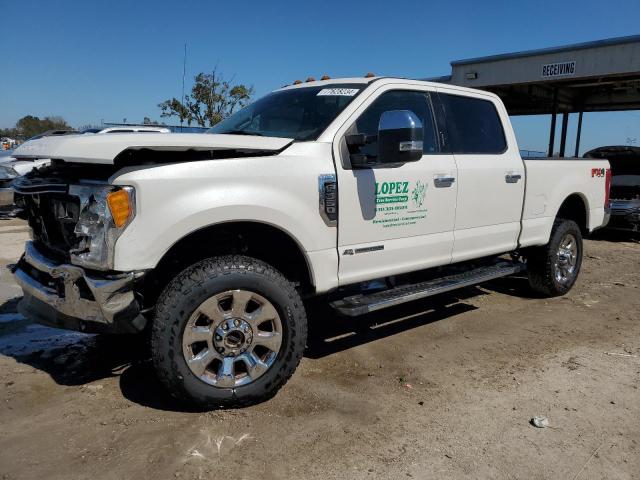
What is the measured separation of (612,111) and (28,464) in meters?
23.6

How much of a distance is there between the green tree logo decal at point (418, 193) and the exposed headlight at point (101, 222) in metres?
2.06

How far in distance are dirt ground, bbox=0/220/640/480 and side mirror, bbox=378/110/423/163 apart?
158 centimetres

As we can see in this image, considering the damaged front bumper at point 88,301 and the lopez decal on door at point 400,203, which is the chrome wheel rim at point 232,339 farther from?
the lopez decal on door at point 400,203

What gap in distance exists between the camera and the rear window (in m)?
4.42

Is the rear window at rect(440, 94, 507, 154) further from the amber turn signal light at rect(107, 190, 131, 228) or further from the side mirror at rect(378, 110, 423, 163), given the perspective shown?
the amber turn signal light at rect(107, 190, 131, 228)

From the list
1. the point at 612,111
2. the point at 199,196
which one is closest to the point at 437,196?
the point at 199,196

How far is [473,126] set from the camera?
4652 millimetres

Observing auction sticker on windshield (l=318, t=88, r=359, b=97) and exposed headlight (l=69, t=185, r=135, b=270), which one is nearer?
exposed headlight (l=69, t=185, r=135, b=270)

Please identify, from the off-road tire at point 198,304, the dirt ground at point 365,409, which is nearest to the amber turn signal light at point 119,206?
the off-road tire at point 198,304

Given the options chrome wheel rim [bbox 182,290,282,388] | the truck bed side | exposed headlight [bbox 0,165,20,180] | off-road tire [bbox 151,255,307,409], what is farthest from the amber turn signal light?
exposed headlight [bbox 0,165,20,180]

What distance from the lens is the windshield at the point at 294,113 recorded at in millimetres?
3709

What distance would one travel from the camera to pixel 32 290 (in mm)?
3088

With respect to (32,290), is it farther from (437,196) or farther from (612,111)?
(612,111)

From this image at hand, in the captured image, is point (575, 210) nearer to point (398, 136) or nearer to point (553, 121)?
point (398, 136)
